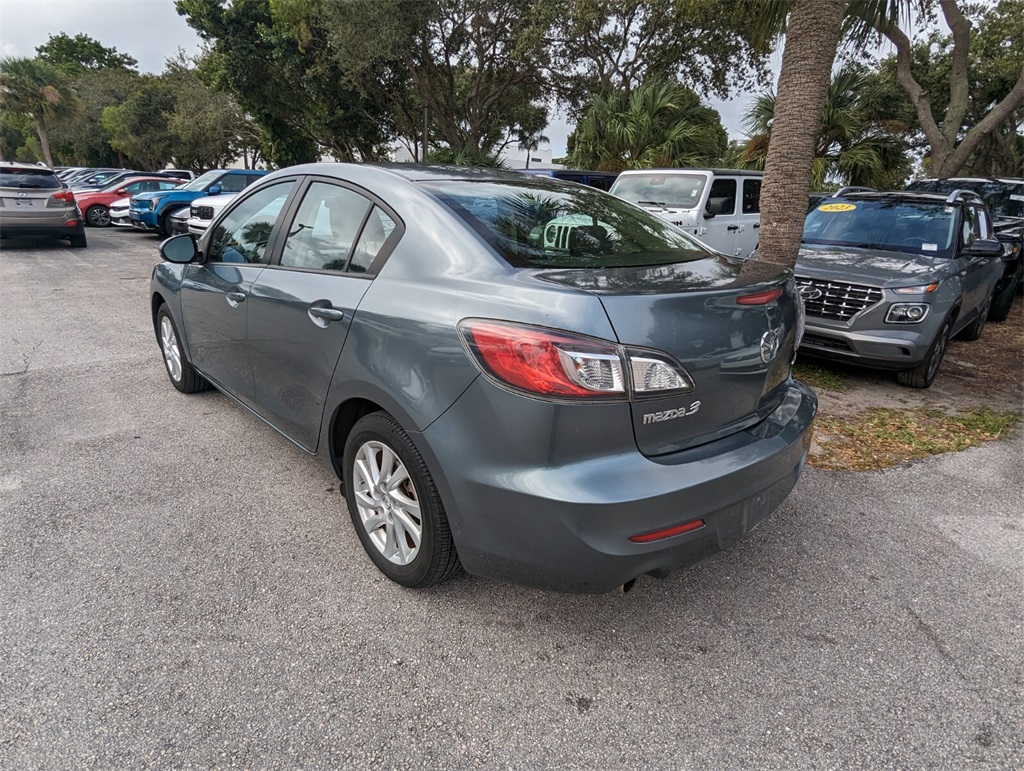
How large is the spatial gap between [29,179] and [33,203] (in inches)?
16.7

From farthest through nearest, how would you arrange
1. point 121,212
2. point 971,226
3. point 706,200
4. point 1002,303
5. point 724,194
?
point 121,212 < point 724,194 < point 706,200 < point 1002,303 < point 971,226

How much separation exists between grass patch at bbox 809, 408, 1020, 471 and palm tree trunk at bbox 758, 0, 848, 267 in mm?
1405

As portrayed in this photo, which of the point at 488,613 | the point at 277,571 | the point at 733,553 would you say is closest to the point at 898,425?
the point at 733,553

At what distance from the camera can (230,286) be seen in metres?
3.29

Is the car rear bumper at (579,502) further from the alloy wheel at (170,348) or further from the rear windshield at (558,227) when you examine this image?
the alloy wheel at (170,348)

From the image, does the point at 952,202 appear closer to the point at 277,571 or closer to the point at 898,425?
the point at 898,425

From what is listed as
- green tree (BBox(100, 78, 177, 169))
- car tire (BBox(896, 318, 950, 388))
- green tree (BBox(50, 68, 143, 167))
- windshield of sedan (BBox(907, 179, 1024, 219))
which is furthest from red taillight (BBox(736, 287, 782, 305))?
green tree (BBox(50, 68, 143, 167))

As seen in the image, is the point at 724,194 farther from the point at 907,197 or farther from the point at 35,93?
the point at 35,93

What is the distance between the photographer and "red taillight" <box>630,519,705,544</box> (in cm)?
191

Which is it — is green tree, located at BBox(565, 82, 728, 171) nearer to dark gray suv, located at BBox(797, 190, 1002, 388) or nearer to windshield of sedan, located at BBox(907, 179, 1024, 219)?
windshield of sedan, located at BBox(907, 179, 1024, 219)

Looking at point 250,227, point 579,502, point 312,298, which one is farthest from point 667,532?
point 250,227

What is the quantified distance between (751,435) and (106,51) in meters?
73.1

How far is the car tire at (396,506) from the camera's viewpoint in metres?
2.21

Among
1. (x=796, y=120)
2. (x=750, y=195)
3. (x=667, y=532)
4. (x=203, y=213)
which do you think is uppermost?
(x=796, y=120)
